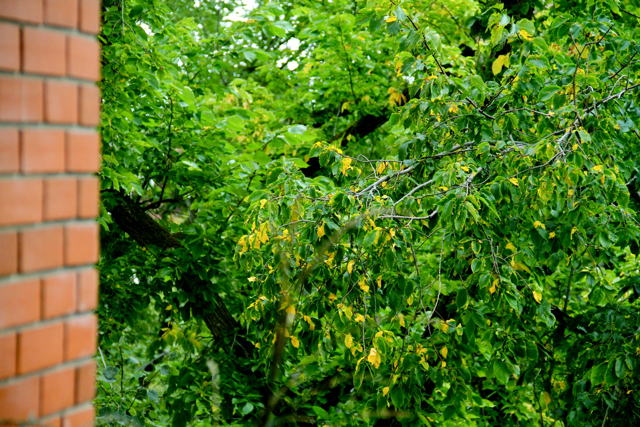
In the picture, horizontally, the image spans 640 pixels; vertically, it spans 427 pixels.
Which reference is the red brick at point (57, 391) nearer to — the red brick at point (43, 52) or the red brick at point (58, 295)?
the red brick at point (58, 295)

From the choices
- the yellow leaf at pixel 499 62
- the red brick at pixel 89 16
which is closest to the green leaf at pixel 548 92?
the yellow leaf at pixel 499 62

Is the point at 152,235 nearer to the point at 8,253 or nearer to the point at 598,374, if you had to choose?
the point at 598,374

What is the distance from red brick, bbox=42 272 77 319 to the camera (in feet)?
3.76

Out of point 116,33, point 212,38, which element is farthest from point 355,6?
point 116,33

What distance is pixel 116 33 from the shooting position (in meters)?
4.16

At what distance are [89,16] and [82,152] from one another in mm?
278

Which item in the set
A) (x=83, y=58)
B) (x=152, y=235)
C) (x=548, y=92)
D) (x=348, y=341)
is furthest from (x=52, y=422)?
(x=152, y=235)

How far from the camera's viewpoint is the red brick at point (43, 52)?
1102 millimetres

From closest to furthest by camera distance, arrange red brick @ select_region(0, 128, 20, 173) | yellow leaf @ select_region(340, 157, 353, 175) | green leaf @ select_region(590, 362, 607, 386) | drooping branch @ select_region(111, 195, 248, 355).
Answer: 1. red brick @ select_region(0, 128, 20, 173)
2. green leaf @ select_region(590, 362, 607, 386)
3. yellow leaf @ select_region(340, 157, 353, 175)
4. drooping branch @ select_region(111, 195, 248, 355)

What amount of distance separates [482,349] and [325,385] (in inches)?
54.5

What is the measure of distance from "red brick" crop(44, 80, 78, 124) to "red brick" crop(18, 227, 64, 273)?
8.5 inches

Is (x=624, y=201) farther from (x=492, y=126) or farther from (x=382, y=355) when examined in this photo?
(x=382, y=355)

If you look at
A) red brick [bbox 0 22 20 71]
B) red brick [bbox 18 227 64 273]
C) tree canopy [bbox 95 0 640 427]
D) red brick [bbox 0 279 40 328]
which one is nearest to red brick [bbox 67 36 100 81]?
red brick [bbox 0 22 20 71]

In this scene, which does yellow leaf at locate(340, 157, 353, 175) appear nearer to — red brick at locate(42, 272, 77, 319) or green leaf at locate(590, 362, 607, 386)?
green leaf at locate(590, 362, 607, 386)
